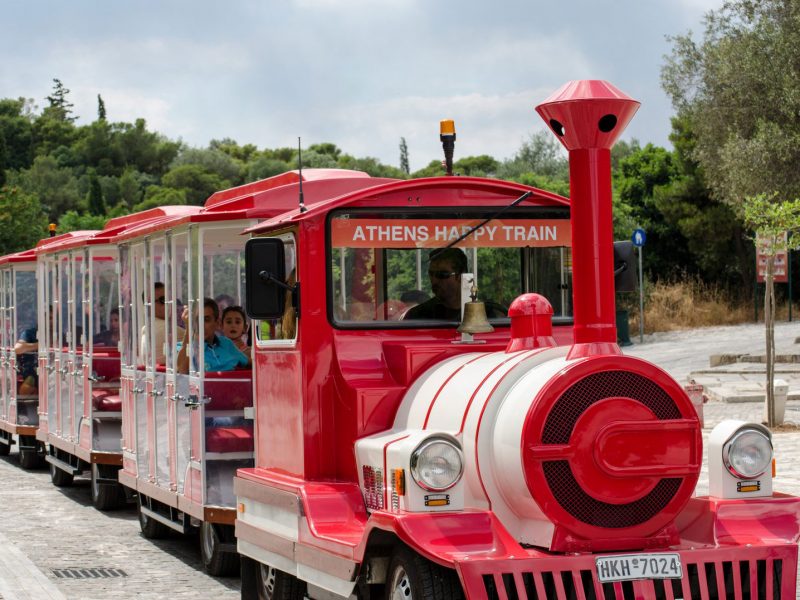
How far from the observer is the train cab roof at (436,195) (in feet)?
25.5

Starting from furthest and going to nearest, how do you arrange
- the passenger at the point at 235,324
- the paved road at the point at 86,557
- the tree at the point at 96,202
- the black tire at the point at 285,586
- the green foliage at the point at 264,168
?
the green foliage at the point at 264,168 → the tree at the point at 96,202 → the passenger at the point at 235,324 → the paved road at the point at 86,557 → the black tire at the point at 285,586

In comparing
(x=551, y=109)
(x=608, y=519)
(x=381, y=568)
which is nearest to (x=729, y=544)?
(x=608, y=519)

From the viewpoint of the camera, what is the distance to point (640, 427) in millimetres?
6242

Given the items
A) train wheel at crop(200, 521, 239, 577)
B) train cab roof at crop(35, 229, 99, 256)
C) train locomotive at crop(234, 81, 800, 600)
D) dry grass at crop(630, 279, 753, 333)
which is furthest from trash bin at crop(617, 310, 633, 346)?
train locomotive at crop(234, 81, 800, 600)

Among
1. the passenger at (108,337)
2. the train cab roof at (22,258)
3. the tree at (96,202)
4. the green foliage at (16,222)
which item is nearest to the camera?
the passenger at (108,337)

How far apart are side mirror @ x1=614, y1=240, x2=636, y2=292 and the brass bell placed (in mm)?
731

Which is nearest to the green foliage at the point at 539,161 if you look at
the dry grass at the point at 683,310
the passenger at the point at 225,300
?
the dry grass at the point at 683,310

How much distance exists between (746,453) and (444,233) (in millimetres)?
2154

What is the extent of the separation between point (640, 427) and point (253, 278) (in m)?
2.31

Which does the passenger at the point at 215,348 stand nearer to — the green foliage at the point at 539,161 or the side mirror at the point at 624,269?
the side mirror at the point at 624,269

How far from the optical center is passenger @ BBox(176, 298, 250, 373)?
35.3 ft

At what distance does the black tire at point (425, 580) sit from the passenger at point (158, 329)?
5989 millimetres

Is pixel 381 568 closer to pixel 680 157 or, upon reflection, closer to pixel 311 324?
pixel 311 324

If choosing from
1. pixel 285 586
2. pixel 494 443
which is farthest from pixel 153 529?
pixel 494 443
